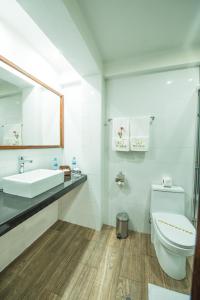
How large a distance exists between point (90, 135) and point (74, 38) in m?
1.09

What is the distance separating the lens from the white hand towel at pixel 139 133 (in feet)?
5.99

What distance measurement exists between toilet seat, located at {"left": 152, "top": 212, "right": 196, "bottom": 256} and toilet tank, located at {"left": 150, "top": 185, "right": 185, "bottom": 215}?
Result: 0.27 ft

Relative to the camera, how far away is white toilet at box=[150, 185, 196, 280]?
1250mm

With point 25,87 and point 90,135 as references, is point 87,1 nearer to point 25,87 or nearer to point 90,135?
Result: point 25,87

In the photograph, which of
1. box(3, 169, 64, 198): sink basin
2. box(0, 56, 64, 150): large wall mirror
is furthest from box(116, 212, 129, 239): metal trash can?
box(0, 56, 64, 150): large wall mirror

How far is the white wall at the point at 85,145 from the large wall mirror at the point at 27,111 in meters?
0.19

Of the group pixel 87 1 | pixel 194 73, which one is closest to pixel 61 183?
pixel 87 1

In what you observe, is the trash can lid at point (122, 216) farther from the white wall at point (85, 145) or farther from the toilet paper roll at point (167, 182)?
the toilet paper roll at point (167, 182)

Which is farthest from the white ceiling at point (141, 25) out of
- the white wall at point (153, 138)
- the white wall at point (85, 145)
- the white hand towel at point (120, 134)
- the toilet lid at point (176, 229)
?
the toilet lid at point (176, 229)

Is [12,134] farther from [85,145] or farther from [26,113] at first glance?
[85,145]

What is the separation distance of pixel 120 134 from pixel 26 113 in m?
1.21

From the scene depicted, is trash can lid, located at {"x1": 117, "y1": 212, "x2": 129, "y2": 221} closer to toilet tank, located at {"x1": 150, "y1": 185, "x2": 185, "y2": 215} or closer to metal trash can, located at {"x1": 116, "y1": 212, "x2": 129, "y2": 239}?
metal trash can, located at {"x1": 116, "y1": 212, "x2": 129, "y2": 239}

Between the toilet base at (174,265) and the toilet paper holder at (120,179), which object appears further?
A: the toilet paper holder at (120,179)

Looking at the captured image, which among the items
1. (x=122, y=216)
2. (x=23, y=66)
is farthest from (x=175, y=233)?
(x=23, y=66)
